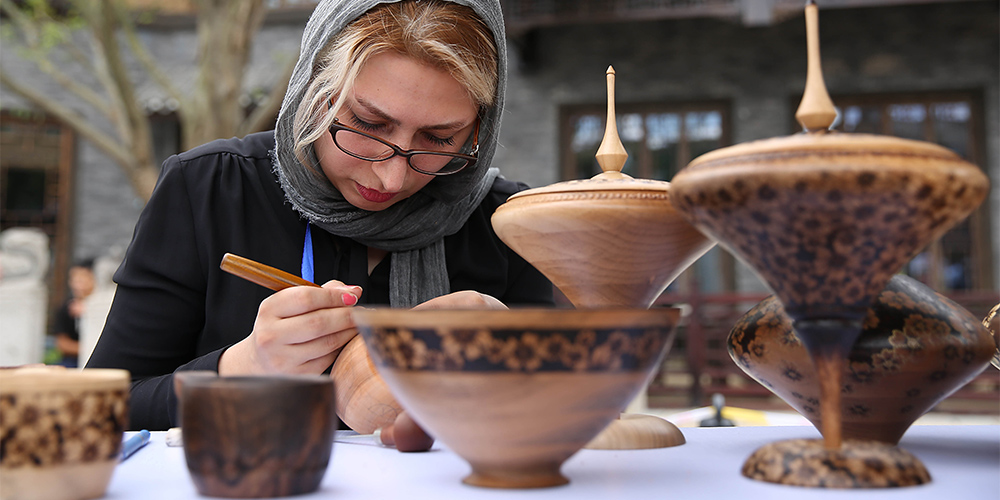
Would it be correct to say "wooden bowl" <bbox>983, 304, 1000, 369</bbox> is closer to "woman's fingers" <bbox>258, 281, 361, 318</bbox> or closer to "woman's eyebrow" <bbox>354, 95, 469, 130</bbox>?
"woman's fingers" <bbox>258, 281, 361, 318</bbox>

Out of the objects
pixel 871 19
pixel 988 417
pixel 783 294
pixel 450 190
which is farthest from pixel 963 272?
pixel 783 294

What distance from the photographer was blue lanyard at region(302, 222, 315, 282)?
1.36 meters

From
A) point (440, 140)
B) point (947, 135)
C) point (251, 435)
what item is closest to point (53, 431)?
point (251, 435)

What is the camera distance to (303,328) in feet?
2.70

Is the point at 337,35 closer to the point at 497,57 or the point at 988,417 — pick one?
the point at 497,57

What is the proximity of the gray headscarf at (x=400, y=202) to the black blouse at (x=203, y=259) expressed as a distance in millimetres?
55

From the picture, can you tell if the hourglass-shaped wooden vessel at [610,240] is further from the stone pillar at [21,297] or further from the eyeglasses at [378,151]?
the stone pillar at [21,297]

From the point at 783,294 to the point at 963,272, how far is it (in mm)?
8397

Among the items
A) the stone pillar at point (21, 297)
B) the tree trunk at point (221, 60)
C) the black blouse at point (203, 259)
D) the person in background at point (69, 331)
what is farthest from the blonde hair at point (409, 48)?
the stone pillar at point (21, 297)

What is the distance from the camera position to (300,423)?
50 centimetres

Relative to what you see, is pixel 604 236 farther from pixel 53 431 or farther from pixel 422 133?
pixel 422 133

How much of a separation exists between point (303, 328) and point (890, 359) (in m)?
0.55

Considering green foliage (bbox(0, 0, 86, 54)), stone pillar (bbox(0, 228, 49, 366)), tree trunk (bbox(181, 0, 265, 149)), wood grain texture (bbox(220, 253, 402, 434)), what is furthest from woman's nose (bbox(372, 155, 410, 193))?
stone pillar (bbox(0, 228, 49, 366))

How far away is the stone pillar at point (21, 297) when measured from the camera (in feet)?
21.8
